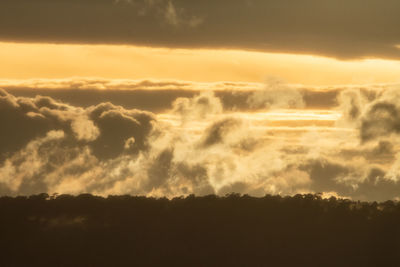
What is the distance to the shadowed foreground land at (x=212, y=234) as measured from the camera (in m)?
176

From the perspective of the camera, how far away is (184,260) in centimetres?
17675

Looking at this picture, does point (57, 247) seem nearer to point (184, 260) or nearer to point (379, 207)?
point (184, 260)

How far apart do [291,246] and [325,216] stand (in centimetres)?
1193

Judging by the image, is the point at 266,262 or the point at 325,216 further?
the point at 325,216

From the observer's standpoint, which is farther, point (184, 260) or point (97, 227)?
point (97, 227)

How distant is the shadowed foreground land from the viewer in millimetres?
176125

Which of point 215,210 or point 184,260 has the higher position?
point 215,210

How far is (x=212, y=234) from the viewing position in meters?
188

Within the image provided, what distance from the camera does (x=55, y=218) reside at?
643ft

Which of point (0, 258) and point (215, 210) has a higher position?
point (215, 210)

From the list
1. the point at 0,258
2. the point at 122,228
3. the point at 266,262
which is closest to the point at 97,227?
the point at 122,228

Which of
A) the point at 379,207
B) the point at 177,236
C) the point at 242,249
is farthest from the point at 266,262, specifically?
the point at 379,207

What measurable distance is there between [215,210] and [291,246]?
19.1 meters

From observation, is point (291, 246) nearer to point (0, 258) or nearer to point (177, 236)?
point (177, 236)
